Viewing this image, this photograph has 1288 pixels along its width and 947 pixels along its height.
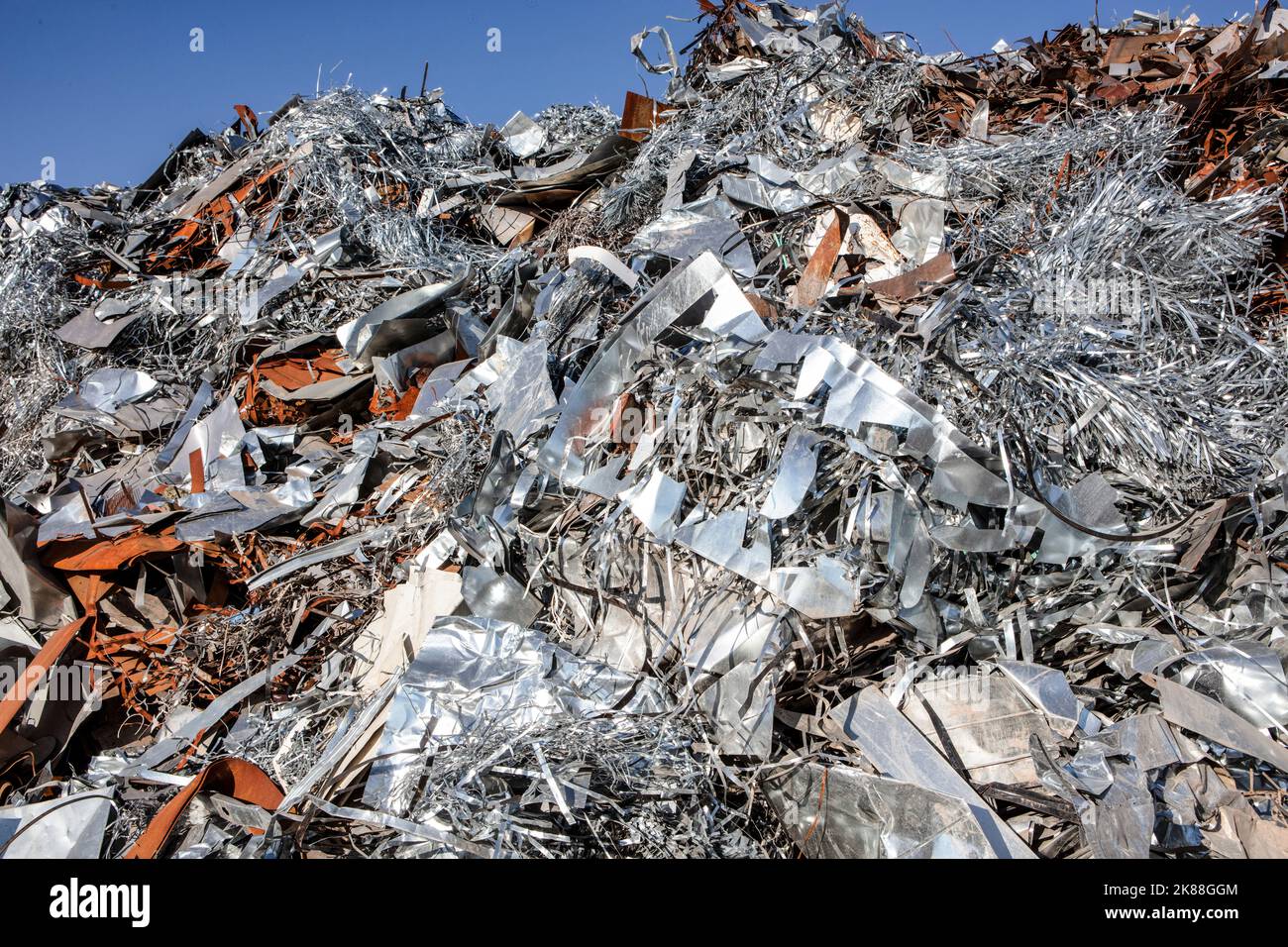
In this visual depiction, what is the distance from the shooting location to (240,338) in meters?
4.46

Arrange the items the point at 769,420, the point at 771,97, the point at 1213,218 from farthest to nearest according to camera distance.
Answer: the point at 771,97, the point at 1213,218, the point at 769,420

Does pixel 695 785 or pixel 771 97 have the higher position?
pixel 771 97

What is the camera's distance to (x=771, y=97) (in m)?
5.06

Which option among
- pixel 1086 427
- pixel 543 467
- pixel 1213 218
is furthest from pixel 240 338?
pixel 1213 218

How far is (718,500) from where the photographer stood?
105 inches

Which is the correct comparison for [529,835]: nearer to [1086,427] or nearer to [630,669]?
[630,669]

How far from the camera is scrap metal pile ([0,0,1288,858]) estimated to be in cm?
218

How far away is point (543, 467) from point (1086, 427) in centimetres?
197

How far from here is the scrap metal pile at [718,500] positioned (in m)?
2.18

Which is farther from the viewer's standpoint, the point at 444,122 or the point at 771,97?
the point at 444,122
